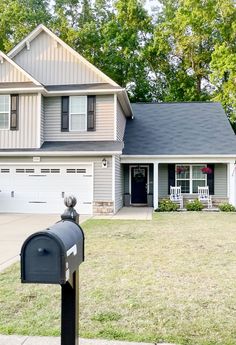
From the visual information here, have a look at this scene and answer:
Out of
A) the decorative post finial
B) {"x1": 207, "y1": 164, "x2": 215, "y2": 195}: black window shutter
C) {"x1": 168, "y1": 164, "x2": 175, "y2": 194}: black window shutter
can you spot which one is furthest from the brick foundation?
the decorative post finial

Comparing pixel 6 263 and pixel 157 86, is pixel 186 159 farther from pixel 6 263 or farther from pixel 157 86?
pixel 157 86

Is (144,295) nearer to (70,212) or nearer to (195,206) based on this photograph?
(70,212)

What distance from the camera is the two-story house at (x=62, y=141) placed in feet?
47.0

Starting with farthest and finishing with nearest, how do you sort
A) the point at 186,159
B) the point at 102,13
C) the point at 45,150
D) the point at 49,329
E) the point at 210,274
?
the point at 102,13 < the point at 186,159 < the point at 45,150 < the point at 210,274 < the point at 49,329

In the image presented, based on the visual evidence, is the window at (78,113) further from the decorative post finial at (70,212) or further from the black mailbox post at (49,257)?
the black mailbox post at (49,257)

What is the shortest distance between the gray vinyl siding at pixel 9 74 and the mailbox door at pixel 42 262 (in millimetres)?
13754

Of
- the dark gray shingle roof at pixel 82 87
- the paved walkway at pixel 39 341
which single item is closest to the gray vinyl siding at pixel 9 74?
the dark gray shingle roof at pixel 82 87

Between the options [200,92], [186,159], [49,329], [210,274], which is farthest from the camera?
[200,92]

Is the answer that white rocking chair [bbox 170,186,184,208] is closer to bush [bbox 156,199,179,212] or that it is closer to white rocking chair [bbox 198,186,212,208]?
bush [bbox 156,199,179,212]

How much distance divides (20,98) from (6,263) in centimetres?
984

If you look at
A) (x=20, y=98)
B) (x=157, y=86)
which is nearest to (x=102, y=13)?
(x=157, y=86)

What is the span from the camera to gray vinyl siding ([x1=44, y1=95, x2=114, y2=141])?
48.5 feet

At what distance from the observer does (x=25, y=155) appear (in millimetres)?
14469

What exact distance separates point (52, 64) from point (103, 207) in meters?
6.63
